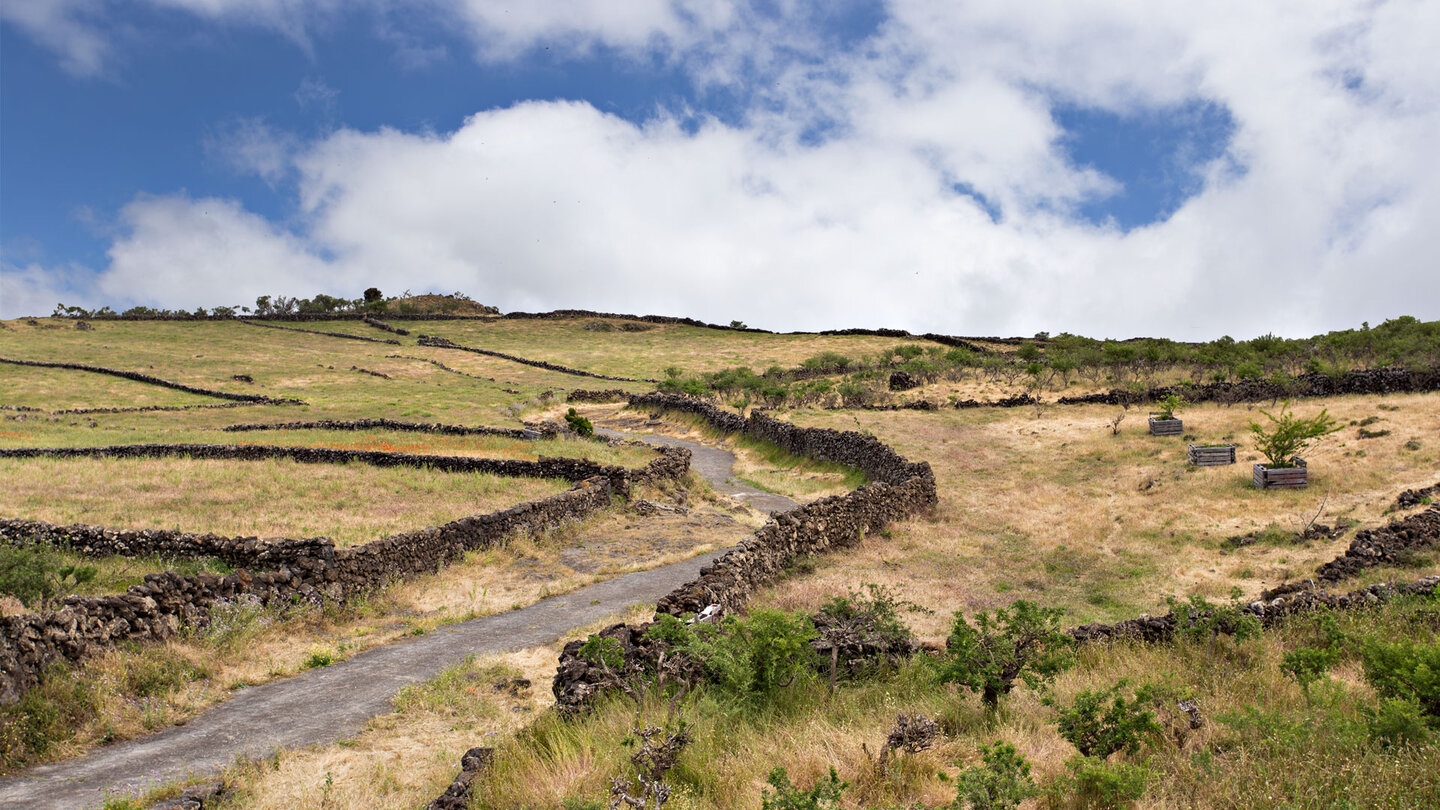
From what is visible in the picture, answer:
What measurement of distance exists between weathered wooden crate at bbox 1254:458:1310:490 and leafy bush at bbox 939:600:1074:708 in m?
15.2

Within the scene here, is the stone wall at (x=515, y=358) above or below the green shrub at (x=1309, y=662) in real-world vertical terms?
above

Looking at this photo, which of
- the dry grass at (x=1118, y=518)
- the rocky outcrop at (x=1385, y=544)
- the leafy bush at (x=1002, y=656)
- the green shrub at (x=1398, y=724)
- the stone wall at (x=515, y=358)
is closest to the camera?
the green shrub at (x=1398, y=724)

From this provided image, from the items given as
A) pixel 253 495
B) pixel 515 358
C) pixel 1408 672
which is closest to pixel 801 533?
pixel 1408 672

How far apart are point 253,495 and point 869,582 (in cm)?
1756

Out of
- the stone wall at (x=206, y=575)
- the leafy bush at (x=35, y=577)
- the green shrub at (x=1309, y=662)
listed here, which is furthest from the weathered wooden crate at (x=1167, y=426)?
the leafy bush at (x=35, y=577)

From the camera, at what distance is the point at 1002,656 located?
747 centimetres

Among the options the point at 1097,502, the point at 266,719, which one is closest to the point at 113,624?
the point at 266,719

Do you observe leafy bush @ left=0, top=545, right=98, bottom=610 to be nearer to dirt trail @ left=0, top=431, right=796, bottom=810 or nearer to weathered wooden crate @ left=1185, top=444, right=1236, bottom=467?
dirt trail @ left=0, top=431, right=796, bottom=810

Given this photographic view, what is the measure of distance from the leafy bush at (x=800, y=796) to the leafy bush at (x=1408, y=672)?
14.3ft

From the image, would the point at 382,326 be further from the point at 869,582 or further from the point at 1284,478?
the point at 1284,478

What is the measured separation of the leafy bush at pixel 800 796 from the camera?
16.2 feet

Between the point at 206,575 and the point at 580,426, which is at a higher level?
the point at 580,426

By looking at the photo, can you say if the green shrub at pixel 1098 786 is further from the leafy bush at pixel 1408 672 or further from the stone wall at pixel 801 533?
the stone wall at pixel 801 533

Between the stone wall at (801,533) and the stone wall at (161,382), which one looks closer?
the stone wall at (801,533)
